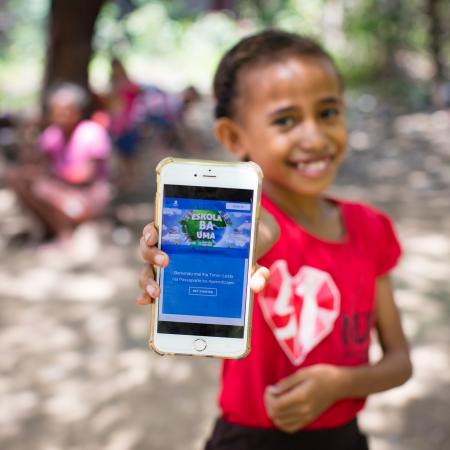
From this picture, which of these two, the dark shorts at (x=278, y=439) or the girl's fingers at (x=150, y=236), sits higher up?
the girl's fingers at (x=150, y=236)

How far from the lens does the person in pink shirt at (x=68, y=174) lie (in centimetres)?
502

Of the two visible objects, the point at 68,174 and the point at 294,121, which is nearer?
the point at 294,121

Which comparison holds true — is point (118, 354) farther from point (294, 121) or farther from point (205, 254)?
point (205, 254)

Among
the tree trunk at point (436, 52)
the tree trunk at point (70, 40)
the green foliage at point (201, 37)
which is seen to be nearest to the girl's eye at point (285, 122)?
the tree trunk at point (70, 40)

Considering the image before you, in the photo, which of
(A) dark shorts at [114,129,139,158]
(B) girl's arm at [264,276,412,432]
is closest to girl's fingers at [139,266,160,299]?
(B) girl's arm at [264,276,412,432]

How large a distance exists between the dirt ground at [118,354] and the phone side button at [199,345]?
167cm

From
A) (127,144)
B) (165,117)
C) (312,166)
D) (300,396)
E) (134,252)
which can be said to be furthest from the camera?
(165,117)

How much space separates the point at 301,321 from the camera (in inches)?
51.8

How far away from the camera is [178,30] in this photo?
17438 millimetres

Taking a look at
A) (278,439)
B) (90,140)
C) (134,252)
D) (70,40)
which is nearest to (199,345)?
(278,439)

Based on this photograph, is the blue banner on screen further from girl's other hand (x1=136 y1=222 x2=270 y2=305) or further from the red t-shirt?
the red t-shirt

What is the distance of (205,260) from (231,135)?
0.49m

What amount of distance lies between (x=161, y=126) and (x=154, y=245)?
7.40m

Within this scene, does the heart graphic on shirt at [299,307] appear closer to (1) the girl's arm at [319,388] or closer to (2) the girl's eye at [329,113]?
(1) the girl's arm at [319,388]
